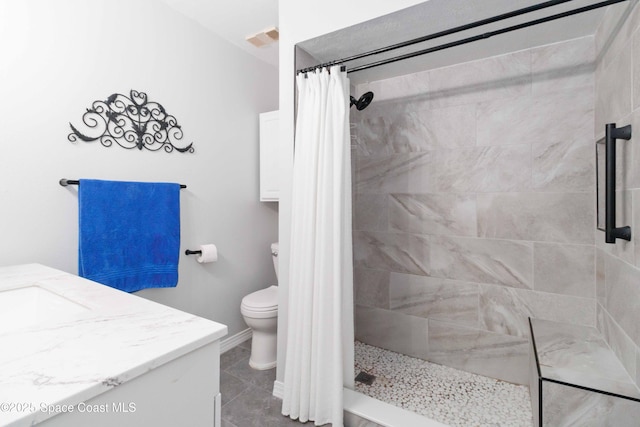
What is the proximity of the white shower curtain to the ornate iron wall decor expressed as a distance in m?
0.94

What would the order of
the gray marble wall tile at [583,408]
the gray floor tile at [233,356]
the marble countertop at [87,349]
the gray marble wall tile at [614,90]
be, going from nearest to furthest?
the marble countertop at [87,349] → the gray marble wall tile at [583,408] → the gray marble wall tile at [614,90] → the gray floor tile at [233,356]

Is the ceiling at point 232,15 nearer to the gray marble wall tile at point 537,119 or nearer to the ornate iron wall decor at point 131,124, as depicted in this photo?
the ornate iron wall decor at point 131,124

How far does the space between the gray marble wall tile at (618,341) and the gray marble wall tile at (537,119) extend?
101 cm

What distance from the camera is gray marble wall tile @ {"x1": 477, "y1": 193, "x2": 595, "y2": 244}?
1.83 m

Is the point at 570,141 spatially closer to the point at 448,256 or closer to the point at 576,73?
the point at 576,73

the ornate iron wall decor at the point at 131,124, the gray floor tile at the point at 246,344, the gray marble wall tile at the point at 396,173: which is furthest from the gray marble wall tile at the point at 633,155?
the gray floor tile at the point at 246,344

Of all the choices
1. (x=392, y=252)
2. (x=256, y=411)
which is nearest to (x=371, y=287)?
(x=392, y=252)

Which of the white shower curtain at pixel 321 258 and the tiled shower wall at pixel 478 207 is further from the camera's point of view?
the tiled shower wall at pixel 478 207

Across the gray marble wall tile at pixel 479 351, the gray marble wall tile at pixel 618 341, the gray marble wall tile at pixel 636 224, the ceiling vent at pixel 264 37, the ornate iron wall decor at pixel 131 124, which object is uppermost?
the ceiling vent at pixel 264 37

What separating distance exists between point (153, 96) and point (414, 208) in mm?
1914

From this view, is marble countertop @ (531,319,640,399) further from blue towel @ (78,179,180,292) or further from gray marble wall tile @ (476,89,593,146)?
blue towel @ (78,179,180,292)

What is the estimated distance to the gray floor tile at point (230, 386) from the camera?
6.16 ft

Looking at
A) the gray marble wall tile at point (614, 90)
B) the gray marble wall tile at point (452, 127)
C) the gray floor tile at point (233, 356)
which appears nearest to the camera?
the gray marble wall tile at point (614, 90)

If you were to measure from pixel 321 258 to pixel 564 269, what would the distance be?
1.47m
